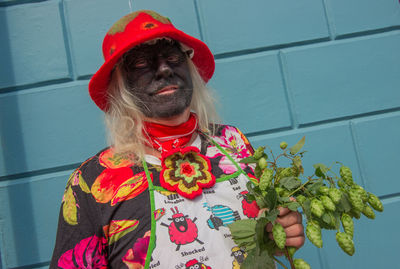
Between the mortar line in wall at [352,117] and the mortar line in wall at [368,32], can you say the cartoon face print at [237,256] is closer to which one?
the mortar line in wall at [352,117]

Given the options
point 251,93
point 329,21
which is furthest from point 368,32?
point 251,93

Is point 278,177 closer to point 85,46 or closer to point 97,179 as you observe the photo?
point 97,179

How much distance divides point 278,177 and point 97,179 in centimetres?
57

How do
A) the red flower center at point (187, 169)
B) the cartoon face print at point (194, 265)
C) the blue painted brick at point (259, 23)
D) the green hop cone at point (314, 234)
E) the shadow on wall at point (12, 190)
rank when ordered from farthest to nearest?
1. the blue painted brick at point (259, 23)
2. the shadow on wall at point (12, 190)
3. the red flower center at point (187, 169)
4. the cartoon face print at point (194, 265)
5. the green hop cone at point (314, 234)

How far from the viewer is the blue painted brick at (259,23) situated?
1626 millimetres

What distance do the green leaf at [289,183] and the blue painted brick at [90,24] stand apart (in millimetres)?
1133

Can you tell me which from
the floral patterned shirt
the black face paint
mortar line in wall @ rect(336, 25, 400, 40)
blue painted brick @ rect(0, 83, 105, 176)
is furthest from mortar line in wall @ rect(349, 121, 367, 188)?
blue painted brick @ rect(0, 83, 105, 176)

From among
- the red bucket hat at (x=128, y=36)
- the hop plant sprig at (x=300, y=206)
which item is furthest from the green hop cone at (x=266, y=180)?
the red bucket hat at (x=128, y=36)

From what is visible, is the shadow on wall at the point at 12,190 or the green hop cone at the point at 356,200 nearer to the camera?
the green hop cone at the point at 356,200

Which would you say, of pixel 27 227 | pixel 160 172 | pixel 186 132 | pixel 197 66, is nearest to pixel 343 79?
pixel 197 66

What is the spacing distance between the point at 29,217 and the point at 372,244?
68.9 inches

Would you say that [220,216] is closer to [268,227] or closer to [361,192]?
[268,227]

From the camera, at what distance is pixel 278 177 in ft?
2.64

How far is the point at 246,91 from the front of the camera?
1626 mm
